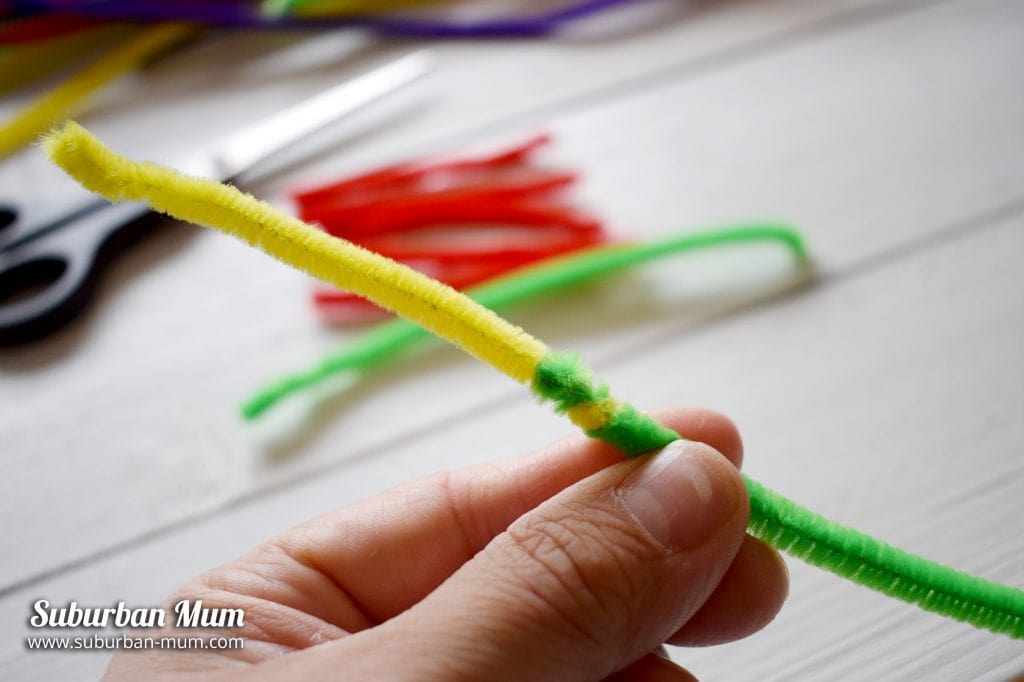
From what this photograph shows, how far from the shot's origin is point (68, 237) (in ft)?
2.11

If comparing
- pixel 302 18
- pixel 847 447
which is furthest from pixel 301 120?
pixel 847 447

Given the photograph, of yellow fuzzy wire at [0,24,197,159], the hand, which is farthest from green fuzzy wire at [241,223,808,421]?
yellow fuzzy wire at [0,24,197,159]

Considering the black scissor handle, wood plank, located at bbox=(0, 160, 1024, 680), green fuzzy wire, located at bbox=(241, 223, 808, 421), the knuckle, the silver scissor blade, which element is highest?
the silver scissor blade

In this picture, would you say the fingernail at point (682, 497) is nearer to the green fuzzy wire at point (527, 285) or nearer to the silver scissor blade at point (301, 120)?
the green fuzzy wire at point (527, 285)

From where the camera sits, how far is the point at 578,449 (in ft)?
1.55

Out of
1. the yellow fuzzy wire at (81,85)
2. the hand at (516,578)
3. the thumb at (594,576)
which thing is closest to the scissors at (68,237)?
the yellow fuzzy wire at (81,85)

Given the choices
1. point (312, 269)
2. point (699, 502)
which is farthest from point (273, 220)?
point (699, 502)

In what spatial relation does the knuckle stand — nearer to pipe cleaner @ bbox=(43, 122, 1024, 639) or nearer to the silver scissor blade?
pipe cleaner @ bbox=(43, 122, 1024, 639)

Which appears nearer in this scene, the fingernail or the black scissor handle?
the fingernail

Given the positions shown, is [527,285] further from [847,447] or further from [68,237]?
[68,237]

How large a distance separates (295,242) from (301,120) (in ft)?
1.49

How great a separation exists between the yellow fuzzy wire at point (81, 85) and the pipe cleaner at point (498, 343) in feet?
1.74

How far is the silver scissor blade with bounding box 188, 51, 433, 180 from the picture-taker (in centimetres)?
71

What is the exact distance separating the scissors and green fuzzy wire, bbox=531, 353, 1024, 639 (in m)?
0.44
